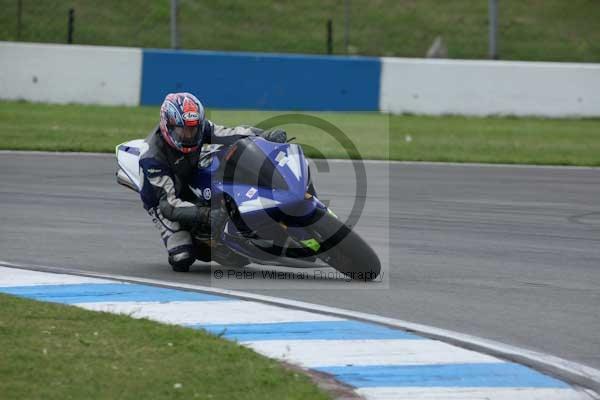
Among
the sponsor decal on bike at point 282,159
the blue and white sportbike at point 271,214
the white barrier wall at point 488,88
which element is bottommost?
the blue and white sportbike at point 271,214

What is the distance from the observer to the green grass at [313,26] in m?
22.9

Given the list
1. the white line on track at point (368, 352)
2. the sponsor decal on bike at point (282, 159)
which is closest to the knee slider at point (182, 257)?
the sponsor decal on bike at point (282, 159)

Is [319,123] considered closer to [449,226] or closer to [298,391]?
[449,226]

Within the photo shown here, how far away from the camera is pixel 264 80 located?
20.3 m

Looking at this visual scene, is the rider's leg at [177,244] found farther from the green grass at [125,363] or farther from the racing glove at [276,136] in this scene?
the green grass at [125,363]

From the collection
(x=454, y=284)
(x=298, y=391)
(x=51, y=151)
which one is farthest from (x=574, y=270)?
(x=51, y=151)

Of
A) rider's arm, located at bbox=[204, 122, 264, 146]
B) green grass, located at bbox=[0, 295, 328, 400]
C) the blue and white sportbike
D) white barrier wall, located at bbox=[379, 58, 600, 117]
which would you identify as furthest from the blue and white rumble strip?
white barrier wall, located at bbox=[379, 58, 600, 117]

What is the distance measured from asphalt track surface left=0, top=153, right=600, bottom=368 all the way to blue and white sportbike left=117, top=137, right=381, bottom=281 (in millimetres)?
193

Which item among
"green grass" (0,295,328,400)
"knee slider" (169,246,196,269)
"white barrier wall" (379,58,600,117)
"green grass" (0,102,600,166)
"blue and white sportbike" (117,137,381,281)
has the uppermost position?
"white barrier wall" (379,58,600,117)

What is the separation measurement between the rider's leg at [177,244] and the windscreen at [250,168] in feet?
2.35

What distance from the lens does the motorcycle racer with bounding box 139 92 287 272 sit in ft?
25.6

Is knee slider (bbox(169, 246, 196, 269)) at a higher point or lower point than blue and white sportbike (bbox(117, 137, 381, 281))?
lower

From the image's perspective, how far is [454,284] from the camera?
7.88 meters

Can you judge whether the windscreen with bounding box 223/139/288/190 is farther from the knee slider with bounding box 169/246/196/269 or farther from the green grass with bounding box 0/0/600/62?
the green grass with bounding box 0/0/600/62
